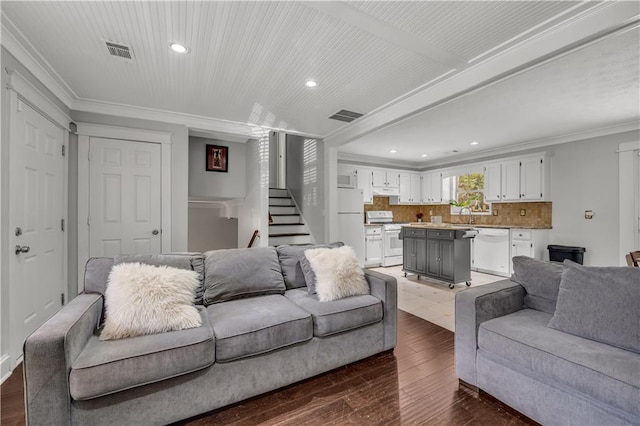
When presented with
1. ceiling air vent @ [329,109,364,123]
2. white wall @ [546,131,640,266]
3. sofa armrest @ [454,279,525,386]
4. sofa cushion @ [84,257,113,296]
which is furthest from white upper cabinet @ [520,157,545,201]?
sofa cushion @ [84,257,113,296]

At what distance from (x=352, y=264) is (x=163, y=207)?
107 inches

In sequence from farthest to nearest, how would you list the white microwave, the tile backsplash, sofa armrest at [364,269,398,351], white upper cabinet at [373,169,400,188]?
white upper cabinet at [373,169,400,188], the white microwave, the tile backsplash, sofa armrest at [364,269,398,351]

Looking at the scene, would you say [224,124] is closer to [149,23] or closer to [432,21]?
[149,23]

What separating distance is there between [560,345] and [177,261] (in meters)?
2.51

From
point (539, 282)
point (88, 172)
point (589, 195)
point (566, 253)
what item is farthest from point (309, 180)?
point (589, 195)

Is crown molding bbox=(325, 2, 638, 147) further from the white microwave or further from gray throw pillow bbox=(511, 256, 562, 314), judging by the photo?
the white microwave

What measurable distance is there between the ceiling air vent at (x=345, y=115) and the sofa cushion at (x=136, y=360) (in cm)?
304

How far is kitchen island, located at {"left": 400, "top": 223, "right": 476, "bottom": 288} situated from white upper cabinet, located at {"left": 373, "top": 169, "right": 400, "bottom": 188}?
173cm

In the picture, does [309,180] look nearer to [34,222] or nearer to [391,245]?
[391,245]

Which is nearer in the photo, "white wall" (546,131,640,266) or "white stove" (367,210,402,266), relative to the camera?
"white wall" (546,131,640,266)

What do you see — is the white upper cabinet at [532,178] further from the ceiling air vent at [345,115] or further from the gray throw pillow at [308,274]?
the gray throw pillow at [308,274]

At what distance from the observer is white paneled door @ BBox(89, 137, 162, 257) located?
3.39 metres

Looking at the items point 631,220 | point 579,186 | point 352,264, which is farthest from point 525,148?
point 352,264

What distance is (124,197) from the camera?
11.6 ft
